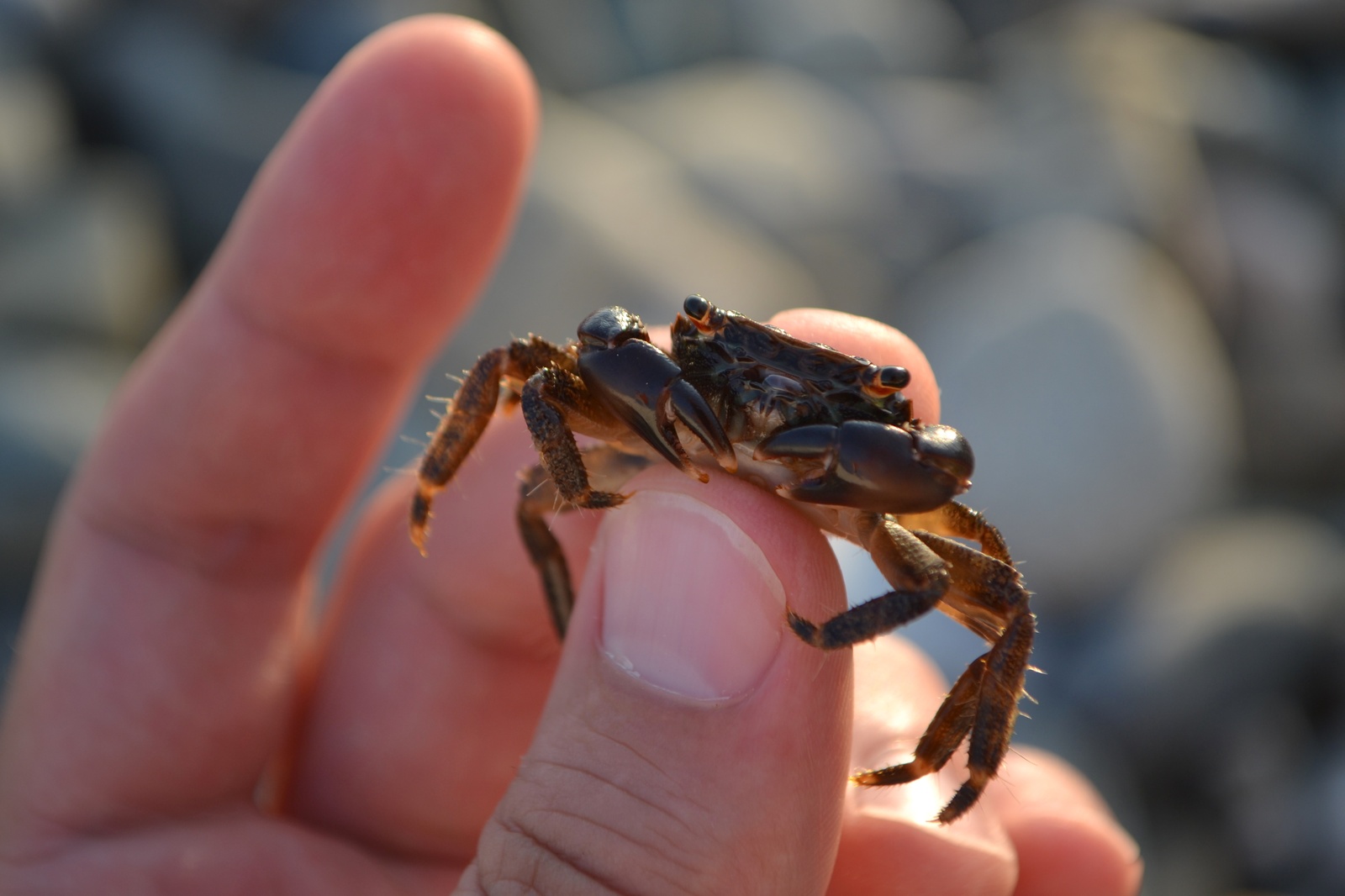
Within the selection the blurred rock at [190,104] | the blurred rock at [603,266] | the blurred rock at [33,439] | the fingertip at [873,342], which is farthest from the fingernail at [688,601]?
the blurred rock at [190,104]

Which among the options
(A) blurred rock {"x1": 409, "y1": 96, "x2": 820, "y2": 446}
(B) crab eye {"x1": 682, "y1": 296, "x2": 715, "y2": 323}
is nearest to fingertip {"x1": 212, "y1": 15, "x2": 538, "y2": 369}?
(B) crab eye {"x1": 682, "y1": 296, "x2": 715, "y2": 323}

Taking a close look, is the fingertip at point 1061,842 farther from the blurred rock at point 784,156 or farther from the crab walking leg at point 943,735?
the blurred rock at point 784,156

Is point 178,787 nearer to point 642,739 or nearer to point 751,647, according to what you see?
point 642,739

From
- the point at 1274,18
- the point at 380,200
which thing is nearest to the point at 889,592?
the point at 380,200

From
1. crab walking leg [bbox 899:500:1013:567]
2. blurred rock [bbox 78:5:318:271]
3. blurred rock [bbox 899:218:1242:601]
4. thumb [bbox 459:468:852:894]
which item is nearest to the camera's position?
thumb [bbox 459:468:852:894]

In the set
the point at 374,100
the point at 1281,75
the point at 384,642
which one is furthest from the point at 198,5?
the point at 1281,75

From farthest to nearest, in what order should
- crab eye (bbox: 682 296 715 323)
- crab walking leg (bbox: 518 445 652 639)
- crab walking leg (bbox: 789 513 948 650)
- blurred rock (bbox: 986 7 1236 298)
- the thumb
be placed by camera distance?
blurred rock (bbox: 986 7 1236 298) < crab walking leg (bbox: 518 445 652 639) < crab eye (bbox: 682 296 715 323) < crab walking leg (bbox: 789 513 948 650) < the thumb

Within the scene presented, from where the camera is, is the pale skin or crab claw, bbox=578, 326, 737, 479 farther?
the pale skin

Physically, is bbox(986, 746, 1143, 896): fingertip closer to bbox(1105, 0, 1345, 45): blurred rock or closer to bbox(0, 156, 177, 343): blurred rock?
bbox(0, 156, 177, 343): blurred rock
